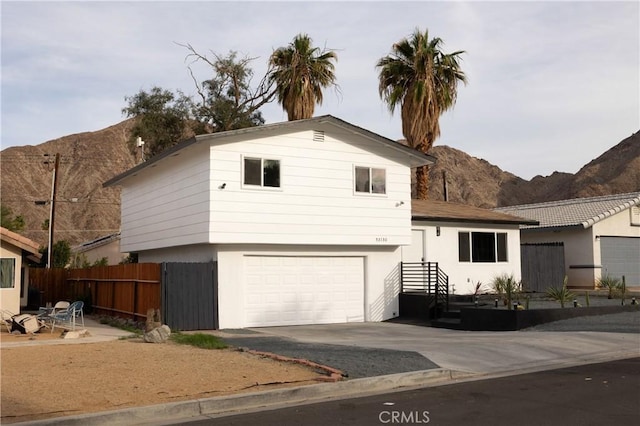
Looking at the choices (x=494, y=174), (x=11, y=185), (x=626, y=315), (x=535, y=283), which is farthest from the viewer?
(x=494, y=174)

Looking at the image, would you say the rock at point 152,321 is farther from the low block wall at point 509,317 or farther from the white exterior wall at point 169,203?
the low block wall at point 509,317

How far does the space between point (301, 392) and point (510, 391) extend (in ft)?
10.3

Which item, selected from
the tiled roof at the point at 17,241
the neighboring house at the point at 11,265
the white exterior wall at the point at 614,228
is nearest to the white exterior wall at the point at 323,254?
the tiled roof at the point at 17,241

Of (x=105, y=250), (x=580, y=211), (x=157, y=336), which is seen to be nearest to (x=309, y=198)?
(x=157, y=336)

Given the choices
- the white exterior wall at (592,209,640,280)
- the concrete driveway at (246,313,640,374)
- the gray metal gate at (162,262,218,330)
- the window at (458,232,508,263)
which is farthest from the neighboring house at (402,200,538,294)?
the gray metal gate at (162,262,218,330)

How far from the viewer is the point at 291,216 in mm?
21062

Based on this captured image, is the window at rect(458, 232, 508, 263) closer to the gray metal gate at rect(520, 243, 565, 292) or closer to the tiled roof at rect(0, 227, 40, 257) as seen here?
the gray metal gate at rect(520, 243, 565, 292)

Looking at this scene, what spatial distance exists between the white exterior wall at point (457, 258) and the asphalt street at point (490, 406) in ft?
47.1

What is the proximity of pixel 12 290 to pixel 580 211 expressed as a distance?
25.3 meters

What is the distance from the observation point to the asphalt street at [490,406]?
861cm

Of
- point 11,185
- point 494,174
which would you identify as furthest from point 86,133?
point 494,174

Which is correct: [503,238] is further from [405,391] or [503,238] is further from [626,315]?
[405,391]

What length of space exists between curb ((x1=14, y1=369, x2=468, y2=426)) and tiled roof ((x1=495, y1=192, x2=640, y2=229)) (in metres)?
21.4

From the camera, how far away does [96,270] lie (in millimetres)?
27031
